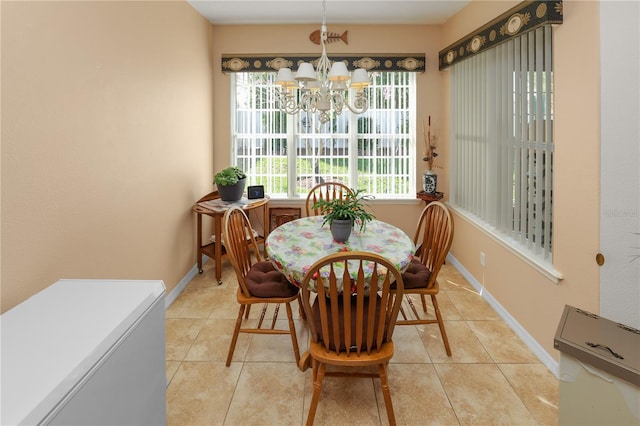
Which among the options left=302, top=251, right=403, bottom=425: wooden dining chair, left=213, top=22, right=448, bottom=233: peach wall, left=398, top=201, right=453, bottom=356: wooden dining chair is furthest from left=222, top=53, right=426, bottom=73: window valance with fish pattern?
left=302, top=251, right=403, bottom=425: wooden dining chair

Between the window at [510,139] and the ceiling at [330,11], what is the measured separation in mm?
636

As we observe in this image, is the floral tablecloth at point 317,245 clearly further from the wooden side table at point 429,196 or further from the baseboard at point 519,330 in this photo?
the wooden side table at point 429,196

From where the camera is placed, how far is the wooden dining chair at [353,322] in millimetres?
1611

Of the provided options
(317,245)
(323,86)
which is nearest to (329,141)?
(323,86)

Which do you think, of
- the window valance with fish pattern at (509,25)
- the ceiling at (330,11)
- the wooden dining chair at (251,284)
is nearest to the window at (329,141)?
the ceiling at (330,11)

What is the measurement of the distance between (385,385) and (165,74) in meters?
2.82

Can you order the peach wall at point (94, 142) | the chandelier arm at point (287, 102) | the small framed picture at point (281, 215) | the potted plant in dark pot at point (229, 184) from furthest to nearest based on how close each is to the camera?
the small framed picture at point (281, 215), the potted plant in dark pot at point (229, 184), the chandelier arm at point (287, 102), the peach wall at point (94, 142)

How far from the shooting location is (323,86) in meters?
2.58

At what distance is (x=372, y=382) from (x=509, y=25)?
98.5 inches

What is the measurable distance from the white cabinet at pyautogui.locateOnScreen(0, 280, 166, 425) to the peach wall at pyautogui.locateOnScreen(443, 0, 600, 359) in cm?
210

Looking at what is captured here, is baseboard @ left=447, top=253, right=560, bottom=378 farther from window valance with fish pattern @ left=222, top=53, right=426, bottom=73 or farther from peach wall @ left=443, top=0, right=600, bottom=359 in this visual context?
window valance with fish pattern @ left=222, top=53, right=426, bottom=73

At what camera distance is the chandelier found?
2.41 metres

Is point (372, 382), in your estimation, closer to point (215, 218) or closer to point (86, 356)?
point (86, 356)

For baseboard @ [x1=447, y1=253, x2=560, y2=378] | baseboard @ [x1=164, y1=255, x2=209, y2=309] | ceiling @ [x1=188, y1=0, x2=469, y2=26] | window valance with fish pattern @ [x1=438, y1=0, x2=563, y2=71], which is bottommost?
baseboard @ [x1=447, y1=253, x2=560, y2=378]
